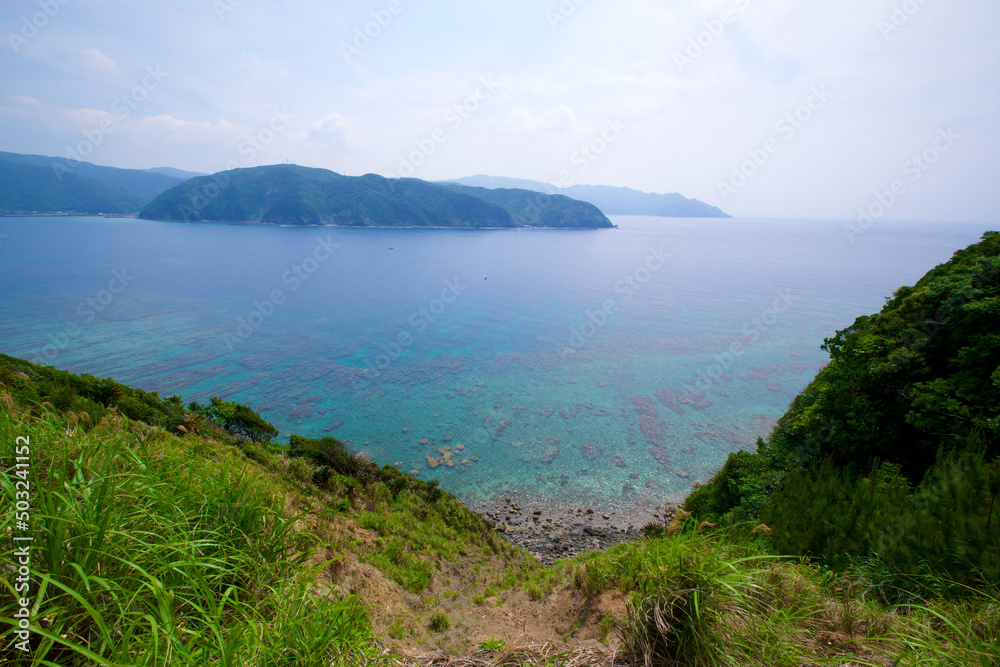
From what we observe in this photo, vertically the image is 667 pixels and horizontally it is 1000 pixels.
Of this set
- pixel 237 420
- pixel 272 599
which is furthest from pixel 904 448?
pixel 237 420

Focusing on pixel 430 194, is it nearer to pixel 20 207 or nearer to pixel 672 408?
pixel 20 207

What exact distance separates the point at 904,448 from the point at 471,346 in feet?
122

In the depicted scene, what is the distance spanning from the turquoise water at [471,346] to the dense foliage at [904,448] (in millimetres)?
11233

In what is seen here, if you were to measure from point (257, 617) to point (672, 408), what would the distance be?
114 ft

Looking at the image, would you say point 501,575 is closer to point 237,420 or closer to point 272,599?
point 272,599

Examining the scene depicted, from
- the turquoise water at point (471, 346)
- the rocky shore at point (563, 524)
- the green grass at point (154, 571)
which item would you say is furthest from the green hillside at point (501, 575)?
the turquoise water at point (471, 346)

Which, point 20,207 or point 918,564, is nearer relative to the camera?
point 918,564

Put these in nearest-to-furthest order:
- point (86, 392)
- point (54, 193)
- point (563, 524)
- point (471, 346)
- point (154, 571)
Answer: point (154, 571), point (86, 392), point (563, 524), point (471, 346), point (54, 193)

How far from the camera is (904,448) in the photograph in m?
11.6

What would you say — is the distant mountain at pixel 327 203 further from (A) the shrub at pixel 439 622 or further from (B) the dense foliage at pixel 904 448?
(A) the shrub at pixel 439 622

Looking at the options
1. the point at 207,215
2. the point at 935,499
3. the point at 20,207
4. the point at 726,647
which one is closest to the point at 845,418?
the point at 935,499

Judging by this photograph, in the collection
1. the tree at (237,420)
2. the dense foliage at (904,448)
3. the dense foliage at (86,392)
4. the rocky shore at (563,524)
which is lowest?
the rocky shore at (563,524)

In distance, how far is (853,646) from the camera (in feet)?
11.7

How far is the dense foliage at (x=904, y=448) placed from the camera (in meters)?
5.71
